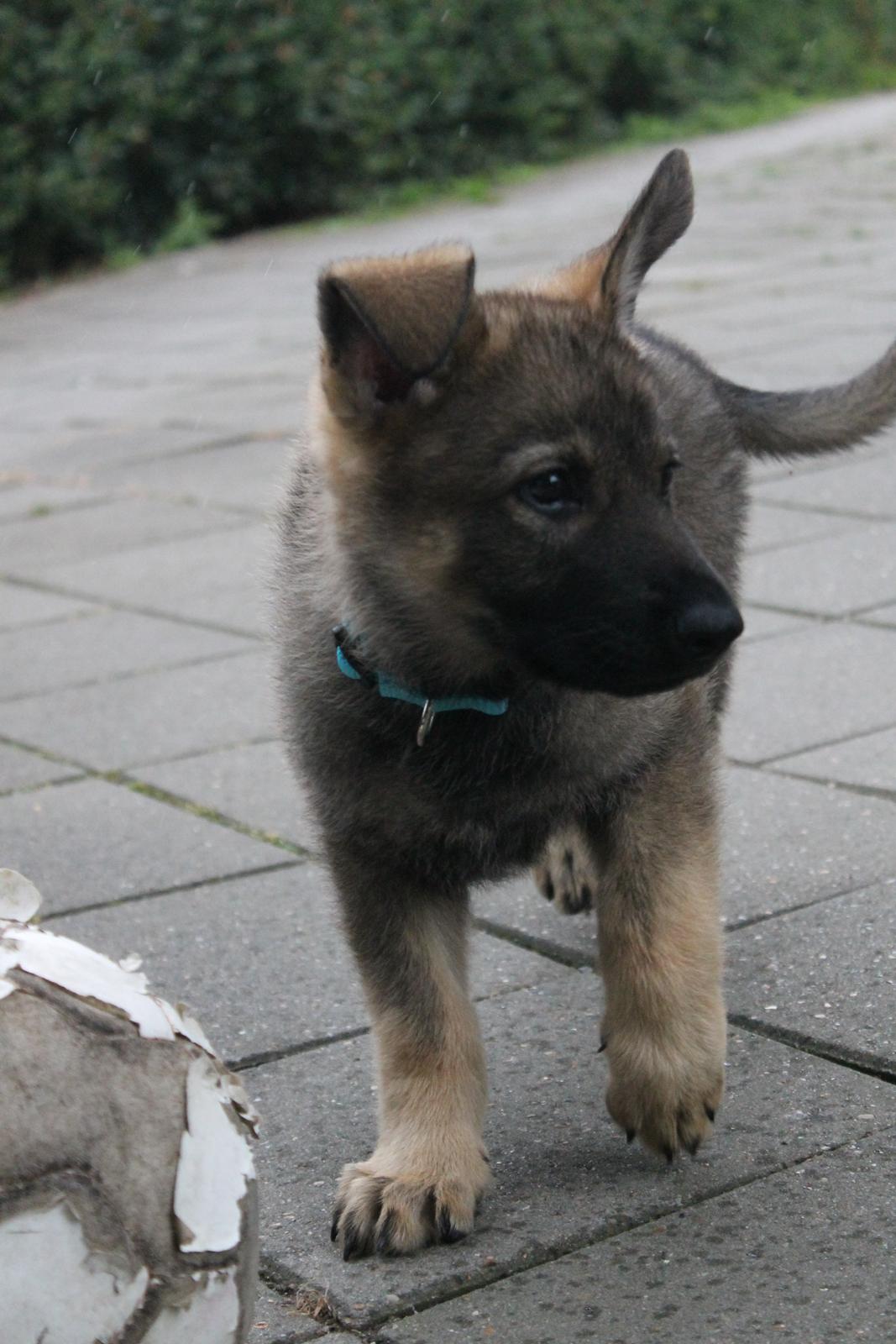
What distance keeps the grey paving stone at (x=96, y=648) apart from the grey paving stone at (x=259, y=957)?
1818mm

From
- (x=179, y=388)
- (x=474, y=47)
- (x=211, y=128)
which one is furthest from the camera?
(x=474, y=47)

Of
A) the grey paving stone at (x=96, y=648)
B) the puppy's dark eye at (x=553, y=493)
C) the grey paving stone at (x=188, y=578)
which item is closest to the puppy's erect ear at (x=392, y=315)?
the puppy's dark eye at (x=553, y=493)

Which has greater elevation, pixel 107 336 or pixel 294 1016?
pixel 294 1016

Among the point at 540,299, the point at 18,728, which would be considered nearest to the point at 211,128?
the point at 18,728

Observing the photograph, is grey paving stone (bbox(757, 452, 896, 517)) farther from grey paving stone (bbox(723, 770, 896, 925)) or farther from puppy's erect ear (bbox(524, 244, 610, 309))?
puppy's erect ear (bbox(524, 244, 610, 309))

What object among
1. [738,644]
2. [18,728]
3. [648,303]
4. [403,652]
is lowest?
[648,303]

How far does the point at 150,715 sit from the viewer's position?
5180mm

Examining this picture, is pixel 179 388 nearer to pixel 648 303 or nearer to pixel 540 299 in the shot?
pixel 648 303

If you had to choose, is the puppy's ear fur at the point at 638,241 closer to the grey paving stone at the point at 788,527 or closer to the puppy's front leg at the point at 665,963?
the puppy's front leg at the point at 665,963

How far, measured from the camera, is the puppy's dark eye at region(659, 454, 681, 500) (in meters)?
2.73

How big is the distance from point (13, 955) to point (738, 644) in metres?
3.16

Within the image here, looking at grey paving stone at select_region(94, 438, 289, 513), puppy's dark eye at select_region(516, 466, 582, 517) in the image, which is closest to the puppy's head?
puppy's dark eye at select_region(516, 466, 582, 517)

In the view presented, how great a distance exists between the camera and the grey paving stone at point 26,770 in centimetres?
474

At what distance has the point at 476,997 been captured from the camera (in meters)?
3.26
